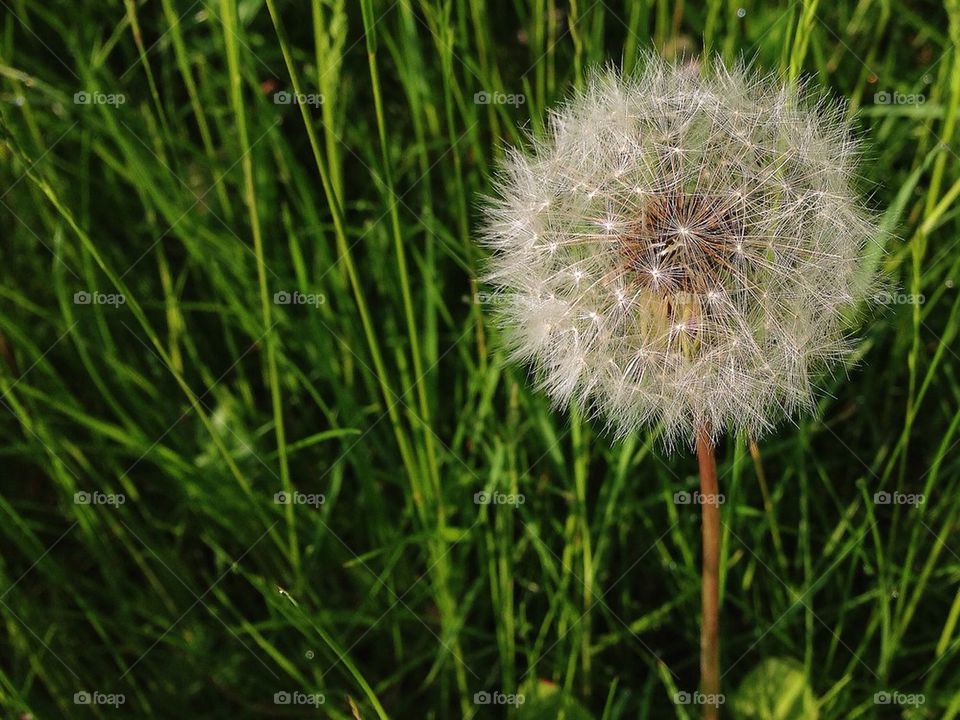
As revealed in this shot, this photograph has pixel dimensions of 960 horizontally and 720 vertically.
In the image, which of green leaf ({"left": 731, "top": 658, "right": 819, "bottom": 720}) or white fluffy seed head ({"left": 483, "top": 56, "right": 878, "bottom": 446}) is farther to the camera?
green leaf ({"left": 731, "top": 658, "right": 819, "bottom": 720})

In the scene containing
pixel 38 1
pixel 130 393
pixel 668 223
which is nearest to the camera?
pixel 668 223

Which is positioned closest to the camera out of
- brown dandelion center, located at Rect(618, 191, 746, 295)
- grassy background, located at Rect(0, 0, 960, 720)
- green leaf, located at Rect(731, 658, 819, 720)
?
brown dandelion center, located at Rect(618, 191, 746, 295)

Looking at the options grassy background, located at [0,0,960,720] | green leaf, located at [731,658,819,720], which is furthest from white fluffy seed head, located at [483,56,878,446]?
green leaf, located at [731,658,819,720]

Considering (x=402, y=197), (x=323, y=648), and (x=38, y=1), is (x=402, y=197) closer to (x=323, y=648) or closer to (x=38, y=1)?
(x=323, y=648)

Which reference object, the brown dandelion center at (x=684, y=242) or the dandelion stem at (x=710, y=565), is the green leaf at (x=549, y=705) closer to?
the dandelion stem at (x=710, y=565)

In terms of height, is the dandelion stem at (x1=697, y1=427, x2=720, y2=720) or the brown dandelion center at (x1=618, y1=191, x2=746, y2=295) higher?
the brown dandelion center at (x1=618, y1=191, x2=746, y2=295)

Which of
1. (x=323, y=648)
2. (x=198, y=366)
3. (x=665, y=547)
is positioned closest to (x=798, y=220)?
(x=665, y=547)

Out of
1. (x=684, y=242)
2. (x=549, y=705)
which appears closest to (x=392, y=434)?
(x=549, y=705)

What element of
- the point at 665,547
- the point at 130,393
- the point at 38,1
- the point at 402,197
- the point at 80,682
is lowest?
the point at 80,682

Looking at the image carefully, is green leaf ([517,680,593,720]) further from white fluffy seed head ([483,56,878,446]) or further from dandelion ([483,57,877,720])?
white fluffy seed head ([483,56,878,446])
